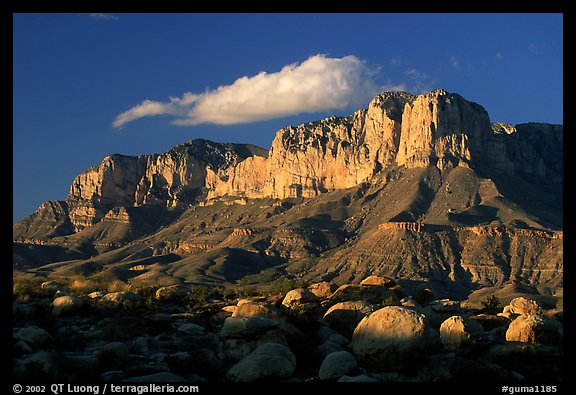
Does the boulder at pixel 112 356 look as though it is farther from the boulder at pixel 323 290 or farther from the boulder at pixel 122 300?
the boulder at pixel 323 290

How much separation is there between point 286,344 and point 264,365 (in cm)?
272

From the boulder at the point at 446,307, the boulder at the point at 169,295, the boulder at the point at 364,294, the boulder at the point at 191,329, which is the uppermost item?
the boulder at the point at 364,294

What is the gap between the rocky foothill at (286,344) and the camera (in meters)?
21.2

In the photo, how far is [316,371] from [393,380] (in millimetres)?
2940

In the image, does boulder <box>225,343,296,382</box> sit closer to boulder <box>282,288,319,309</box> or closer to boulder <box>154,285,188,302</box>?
boulder <box>282,288,319,309</box>

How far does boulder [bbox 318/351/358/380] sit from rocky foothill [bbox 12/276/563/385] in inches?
1.4

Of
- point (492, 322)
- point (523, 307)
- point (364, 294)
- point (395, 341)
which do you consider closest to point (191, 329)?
point (364, 294)

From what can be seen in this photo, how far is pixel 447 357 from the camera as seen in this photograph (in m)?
22.4

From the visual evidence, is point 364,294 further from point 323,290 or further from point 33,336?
point 33,336

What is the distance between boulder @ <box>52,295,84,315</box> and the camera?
31.3 meters

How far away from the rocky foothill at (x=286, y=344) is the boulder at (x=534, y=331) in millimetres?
40

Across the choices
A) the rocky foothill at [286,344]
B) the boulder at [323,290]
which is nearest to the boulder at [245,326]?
the rocky foothill at [286,344]

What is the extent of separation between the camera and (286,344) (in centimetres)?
2381

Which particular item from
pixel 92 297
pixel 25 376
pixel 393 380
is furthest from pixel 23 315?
pixel 393 380
